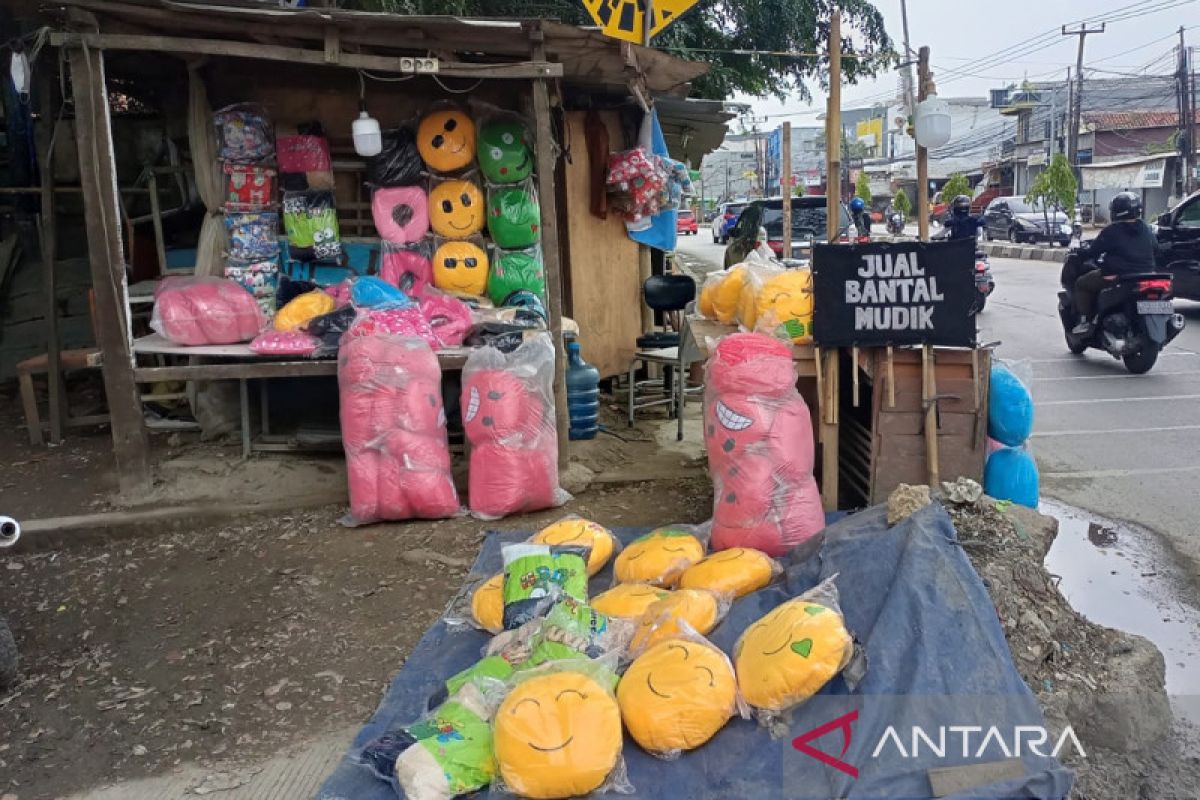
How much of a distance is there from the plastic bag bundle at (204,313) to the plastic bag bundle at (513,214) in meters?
1.85

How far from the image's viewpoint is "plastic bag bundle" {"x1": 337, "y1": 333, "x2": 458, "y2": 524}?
513cm

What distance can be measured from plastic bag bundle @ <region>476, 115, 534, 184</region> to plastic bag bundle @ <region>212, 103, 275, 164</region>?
1.53 metres

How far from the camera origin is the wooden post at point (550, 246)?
5.74 metres

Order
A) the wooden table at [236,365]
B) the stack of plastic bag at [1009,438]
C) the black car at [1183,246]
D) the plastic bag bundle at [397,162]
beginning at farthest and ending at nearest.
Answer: the black car at [1183,246] < the plastic bag bundle at [397,162] < the wooden table at [236,365] < the stack of plastic bag at [1009,438]

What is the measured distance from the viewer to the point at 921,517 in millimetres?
3510

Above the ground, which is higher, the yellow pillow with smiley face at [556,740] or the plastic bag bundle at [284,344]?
the plastic bag bundle at [284,344]

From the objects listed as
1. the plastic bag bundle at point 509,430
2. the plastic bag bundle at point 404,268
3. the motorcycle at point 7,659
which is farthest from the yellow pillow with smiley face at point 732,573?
the plastic bag bundle at point 404,268

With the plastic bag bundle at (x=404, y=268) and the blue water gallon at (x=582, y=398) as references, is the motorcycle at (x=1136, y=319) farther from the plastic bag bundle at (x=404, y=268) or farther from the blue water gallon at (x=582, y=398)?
the plastic bag bundle at (x=404, y=268)

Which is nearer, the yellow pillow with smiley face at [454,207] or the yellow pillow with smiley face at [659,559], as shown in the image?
the yellow pillow with smiley face at [659,559]

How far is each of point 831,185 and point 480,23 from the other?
2.27 m

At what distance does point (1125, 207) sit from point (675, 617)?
752cm

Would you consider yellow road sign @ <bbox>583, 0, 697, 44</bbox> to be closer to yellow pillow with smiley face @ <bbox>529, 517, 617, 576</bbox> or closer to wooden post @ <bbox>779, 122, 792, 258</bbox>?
wooden post @ <bbox>779, 122, 792, 258</bbox>

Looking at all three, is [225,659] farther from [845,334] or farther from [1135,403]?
[1135,403]

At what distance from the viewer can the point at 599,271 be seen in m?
8.51
